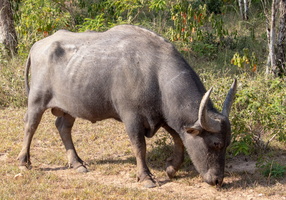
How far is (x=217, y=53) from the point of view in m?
11.4

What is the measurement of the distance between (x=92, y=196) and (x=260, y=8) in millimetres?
10344

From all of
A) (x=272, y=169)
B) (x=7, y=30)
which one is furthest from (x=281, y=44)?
(x=7, y=30)

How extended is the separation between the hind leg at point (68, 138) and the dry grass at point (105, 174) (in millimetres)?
128

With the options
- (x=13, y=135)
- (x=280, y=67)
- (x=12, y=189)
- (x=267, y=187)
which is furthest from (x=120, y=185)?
(x=280, y=67)

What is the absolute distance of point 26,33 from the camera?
10.2 meters

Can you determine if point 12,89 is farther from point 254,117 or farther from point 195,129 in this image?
point 195,129

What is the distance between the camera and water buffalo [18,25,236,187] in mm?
5512

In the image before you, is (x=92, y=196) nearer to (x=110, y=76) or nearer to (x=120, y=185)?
(x=120, y=185)

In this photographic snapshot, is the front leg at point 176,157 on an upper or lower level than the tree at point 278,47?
lower

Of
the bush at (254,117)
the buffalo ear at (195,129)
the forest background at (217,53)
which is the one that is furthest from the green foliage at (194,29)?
the buffalo ear at (195,129)

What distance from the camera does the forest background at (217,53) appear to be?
667 centimetres

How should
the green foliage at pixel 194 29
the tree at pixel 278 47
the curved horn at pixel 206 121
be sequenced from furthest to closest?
the green foliage at pixel 194 29 → the tree at pixel 278 47 → the curved horn at pixel 206 121

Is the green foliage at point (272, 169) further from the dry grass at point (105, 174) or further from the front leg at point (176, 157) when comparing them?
the front leg at point (176, 157)

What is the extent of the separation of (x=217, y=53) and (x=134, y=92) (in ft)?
20.0
